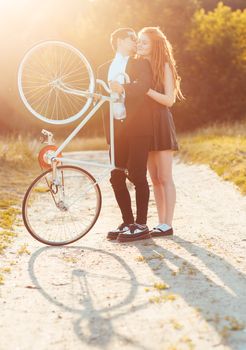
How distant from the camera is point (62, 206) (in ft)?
19.9

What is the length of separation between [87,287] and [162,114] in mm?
2070

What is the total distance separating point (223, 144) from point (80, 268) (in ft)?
34.0

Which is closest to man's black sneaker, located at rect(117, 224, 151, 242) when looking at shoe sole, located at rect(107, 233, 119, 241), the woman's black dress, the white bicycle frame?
shoe sole, located at rect(107, 233, 119, 241)

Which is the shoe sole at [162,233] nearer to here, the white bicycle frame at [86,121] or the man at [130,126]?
the man at [130,126]

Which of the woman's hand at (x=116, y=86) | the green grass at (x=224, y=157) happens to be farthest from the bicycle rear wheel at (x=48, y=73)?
the green grass at (x=224, y=157)

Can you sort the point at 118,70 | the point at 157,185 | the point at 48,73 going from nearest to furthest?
the point at 48,73 < the point at 118,70 < the point at 157,185

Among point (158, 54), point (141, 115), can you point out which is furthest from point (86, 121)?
point (158, 54)

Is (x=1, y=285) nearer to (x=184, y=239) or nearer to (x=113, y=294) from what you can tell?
(x=113, y=294)

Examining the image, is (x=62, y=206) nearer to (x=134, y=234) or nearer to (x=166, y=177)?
(x=134, y=234)

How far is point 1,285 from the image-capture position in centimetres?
484

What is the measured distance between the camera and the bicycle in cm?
543

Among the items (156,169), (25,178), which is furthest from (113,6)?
(156,169)

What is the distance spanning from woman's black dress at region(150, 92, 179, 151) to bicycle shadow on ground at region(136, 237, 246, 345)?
92 centimetres

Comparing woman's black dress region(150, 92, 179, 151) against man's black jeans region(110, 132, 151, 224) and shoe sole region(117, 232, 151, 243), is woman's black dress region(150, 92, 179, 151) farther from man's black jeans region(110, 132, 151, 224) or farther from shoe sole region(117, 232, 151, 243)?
shoe sole region(117, 232, 151, 243)
